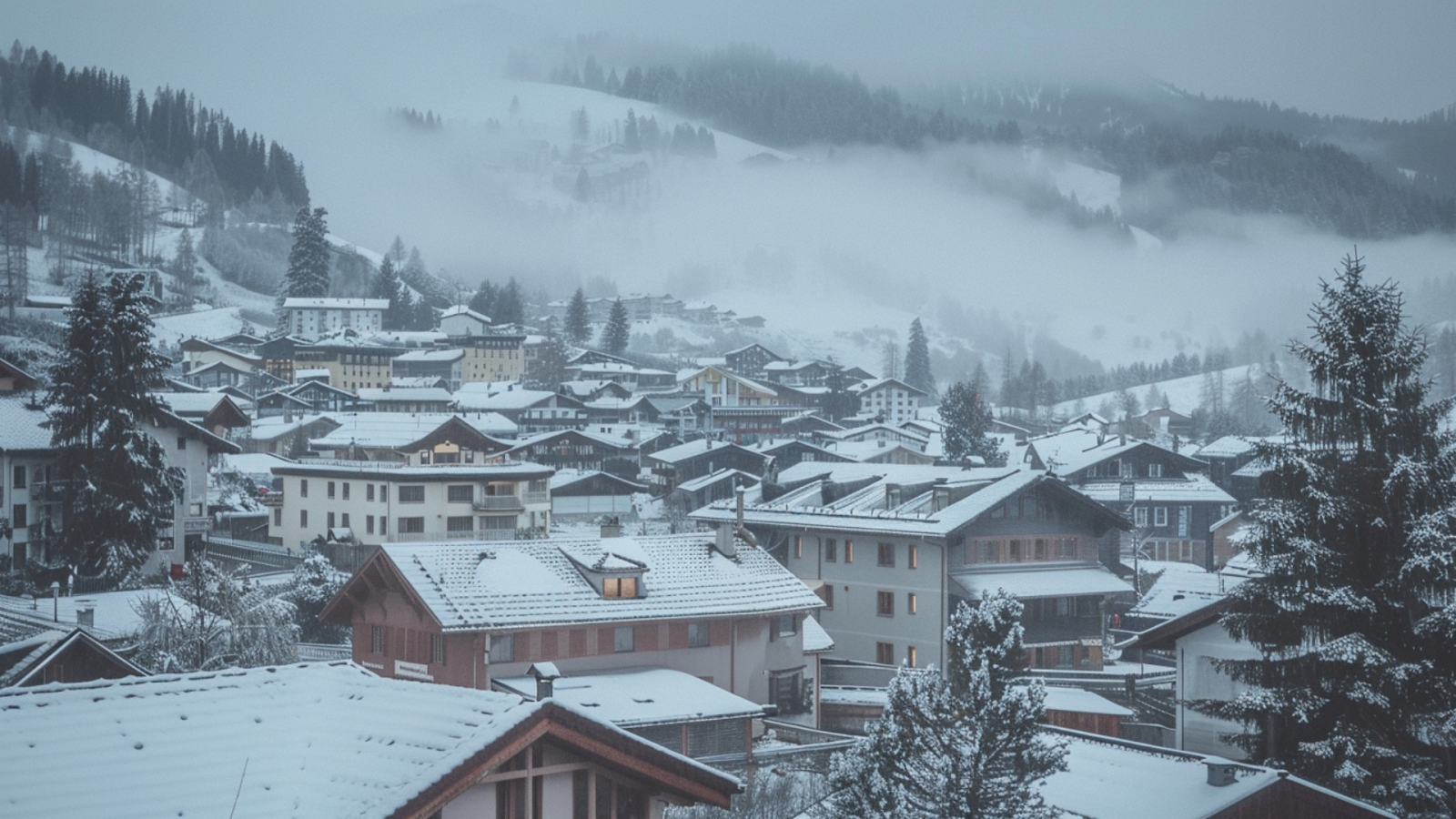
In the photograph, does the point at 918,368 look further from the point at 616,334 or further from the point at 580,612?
the point at 580,612

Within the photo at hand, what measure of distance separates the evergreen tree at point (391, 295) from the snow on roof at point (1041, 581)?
12670 centimetres

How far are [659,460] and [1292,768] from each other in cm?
6873


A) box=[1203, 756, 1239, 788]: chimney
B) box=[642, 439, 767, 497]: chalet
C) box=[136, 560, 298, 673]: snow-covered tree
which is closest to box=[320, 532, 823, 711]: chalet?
box=[136, 560, 298, 673]: snow-covered tree

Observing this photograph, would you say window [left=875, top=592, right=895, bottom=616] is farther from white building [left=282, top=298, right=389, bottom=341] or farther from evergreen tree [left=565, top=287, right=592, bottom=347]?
evergreen tree [left=565, top=287, right=592, bottom=347]

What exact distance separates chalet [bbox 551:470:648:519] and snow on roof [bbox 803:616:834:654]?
42.5 metres

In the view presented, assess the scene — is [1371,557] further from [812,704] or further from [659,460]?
[659,460]

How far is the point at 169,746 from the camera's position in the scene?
10586mm

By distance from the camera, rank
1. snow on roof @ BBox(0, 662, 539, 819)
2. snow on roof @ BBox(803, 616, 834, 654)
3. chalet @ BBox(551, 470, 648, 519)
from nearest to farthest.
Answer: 1. snow on roof @ BBox(0, 662, 539, 819)
2. snow on roof @ BBox(803, 616, 834, 654)
3. chalet @ BBox(551, 470, 648, 519)

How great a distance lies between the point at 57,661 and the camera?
25.0 meters

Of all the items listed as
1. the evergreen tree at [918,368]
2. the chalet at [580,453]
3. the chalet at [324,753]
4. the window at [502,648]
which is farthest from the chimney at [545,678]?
the evergreen tree at [918,368]

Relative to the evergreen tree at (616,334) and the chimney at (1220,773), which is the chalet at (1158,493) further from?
the evergreen tree at (616,334)

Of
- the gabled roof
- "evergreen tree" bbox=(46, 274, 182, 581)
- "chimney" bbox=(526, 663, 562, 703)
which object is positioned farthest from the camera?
"evergreen tree" bbox=(46, 274, 182, 581)

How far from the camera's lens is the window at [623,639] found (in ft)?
105

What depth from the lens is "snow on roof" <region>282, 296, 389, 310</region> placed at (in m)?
152
